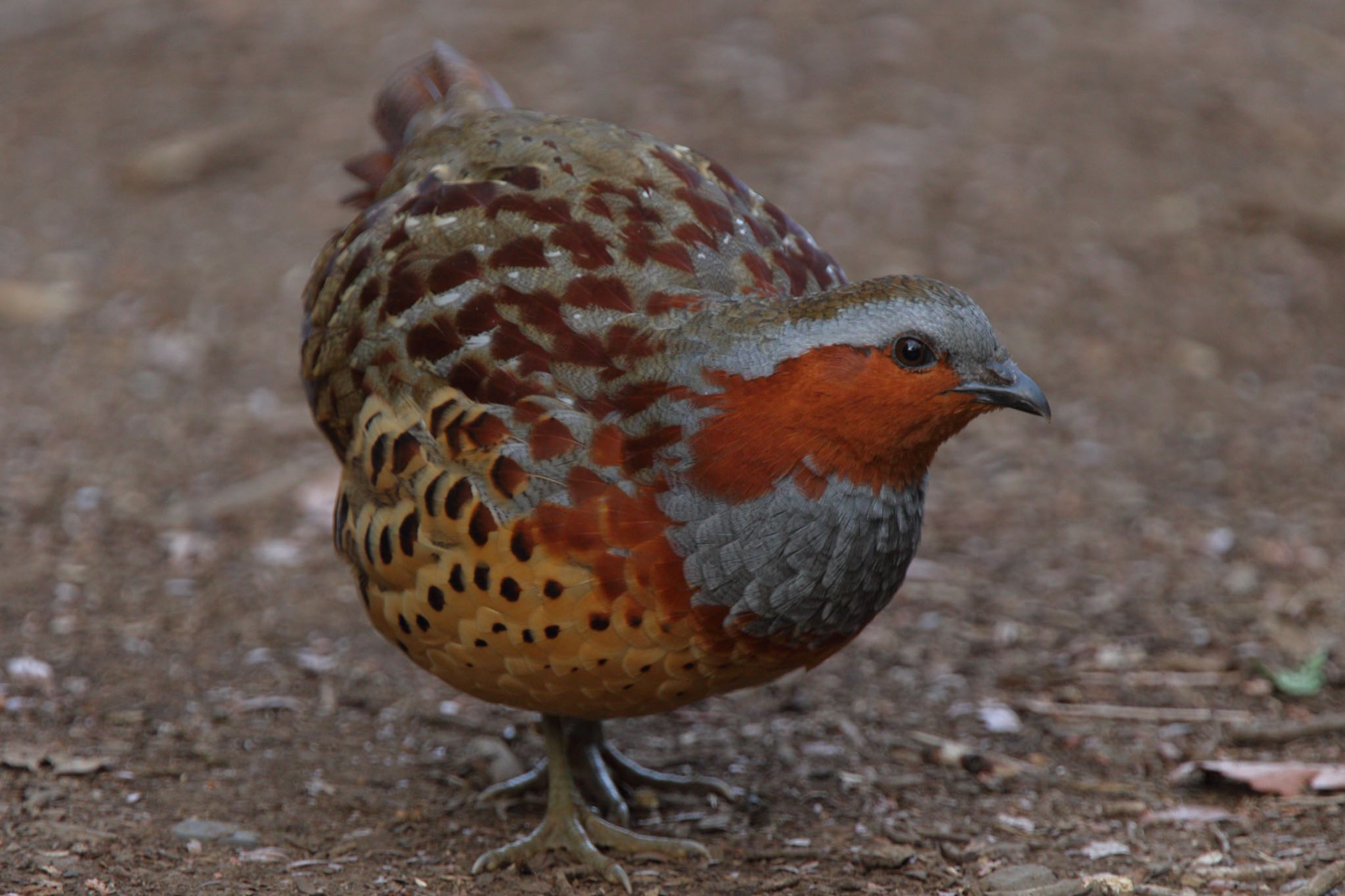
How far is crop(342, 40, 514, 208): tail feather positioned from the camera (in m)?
5.07

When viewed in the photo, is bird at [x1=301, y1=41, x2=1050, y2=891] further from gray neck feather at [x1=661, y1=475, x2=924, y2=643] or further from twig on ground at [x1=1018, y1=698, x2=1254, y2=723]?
twig on ground at [x1=1018, y1=698, x2=1254, y2=723]

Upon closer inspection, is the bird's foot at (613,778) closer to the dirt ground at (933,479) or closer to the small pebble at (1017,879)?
the dirt ground at (933,479)

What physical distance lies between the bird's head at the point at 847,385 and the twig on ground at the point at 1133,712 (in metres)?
1.85

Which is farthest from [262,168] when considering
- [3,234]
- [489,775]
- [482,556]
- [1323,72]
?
[1323,72]

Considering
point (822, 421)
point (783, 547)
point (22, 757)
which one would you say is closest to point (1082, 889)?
point (783, 547)

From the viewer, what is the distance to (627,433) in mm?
3855

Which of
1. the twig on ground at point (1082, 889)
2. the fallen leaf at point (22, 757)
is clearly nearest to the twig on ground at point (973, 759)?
the twig on ground at point (1082, 889)

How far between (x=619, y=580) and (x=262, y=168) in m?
6.31

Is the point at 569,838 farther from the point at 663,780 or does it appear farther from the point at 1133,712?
the point at 1133,712

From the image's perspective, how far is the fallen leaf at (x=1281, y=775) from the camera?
15.2 ft

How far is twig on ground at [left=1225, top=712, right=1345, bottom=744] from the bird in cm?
168

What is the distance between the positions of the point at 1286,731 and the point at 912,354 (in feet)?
7.40

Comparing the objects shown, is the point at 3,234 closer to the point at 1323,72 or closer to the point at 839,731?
the point at 839,731

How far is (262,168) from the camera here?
30.5 feet
